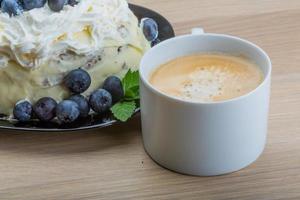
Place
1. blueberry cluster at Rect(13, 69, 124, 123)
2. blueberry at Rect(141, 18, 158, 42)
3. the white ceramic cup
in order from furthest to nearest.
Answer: blueberry at Rect(141, 18, 158, 42), blueberry cluster at Rect(13, 69, 124, 123), the white ceramic cup

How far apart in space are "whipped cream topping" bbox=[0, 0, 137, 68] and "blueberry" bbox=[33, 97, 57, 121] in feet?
0.15

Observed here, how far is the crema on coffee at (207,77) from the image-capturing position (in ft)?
2.25

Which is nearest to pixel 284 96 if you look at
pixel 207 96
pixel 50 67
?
pixel 207 96

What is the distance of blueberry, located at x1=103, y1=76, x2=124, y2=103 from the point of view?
790 mm

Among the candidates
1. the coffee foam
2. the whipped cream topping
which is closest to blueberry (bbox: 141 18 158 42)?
the whipped cream topping

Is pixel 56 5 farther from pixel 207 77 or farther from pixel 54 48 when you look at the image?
pixel 207 77

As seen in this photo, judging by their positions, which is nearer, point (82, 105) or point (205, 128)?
point (205, 128)

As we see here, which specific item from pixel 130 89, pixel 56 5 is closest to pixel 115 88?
pixel 130 89

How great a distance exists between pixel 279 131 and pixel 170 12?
1.25 feet

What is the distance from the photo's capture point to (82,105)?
77 centimetres

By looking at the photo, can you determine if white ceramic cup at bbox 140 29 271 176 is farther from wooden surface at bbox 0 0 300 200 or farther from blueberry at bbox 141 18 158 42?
Result: blueberry at bbox 141 18 158 42

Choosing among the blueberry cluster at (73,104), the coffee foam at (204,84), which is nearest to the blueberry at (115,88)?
the blueberry cluster at (73,104)

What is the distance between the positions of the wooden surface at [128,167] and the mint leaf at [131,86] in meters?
0.04

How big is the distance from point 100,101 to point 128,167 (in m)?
0.09
